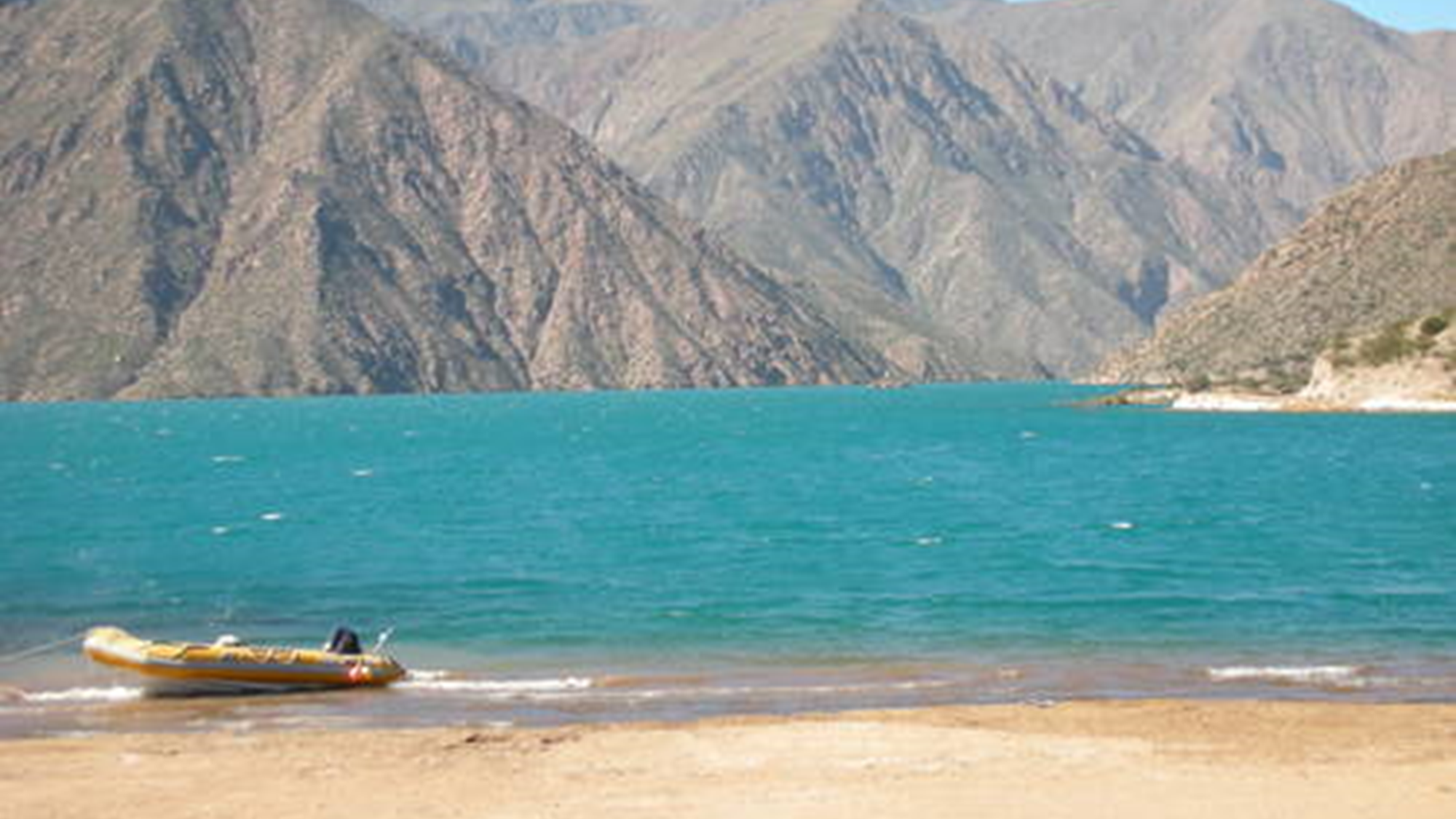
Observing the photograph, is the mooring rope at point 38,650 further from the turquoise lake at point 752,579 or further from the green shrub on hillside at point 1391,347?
the green shrub on hillside at point 1391,347

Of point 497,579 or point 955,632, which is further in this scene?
point 497,579

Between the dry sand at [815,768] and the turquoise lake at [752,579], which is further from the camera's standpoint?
the turquoise lake at [752,579]

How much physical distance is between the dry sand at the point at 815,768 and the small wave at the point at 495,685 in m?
→ 5.19

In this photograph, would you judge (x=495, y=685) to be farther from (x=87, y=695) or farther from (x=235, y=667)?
(x=87, y=695)

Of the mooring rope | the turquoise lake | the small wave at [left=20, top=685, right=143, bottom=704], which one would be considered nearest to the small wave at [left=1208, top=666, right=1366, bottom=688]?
the turquoise lake

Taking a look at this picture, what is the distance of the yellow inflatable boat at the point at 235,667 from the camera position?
40719mm

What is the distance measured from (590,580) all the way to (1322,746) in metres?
33.8

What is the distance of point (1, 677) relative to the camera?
1687 inches

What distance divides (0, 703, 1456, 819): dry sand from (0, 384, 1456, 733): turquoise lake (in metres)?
3.07

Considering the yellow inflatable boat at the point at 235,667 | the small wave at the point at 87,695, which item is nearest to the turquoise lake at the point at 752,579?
the small wave at the point at 87,695

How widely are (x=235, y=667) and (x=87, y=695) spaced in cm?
347

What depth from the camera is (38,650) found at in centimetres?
4625

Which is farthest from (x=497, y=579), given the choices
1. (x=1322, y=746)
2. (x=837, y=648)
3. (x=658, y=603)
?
(x=1322, y=746)

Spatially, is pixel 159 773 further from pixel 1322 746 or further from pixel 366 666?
pixel 1322 746
